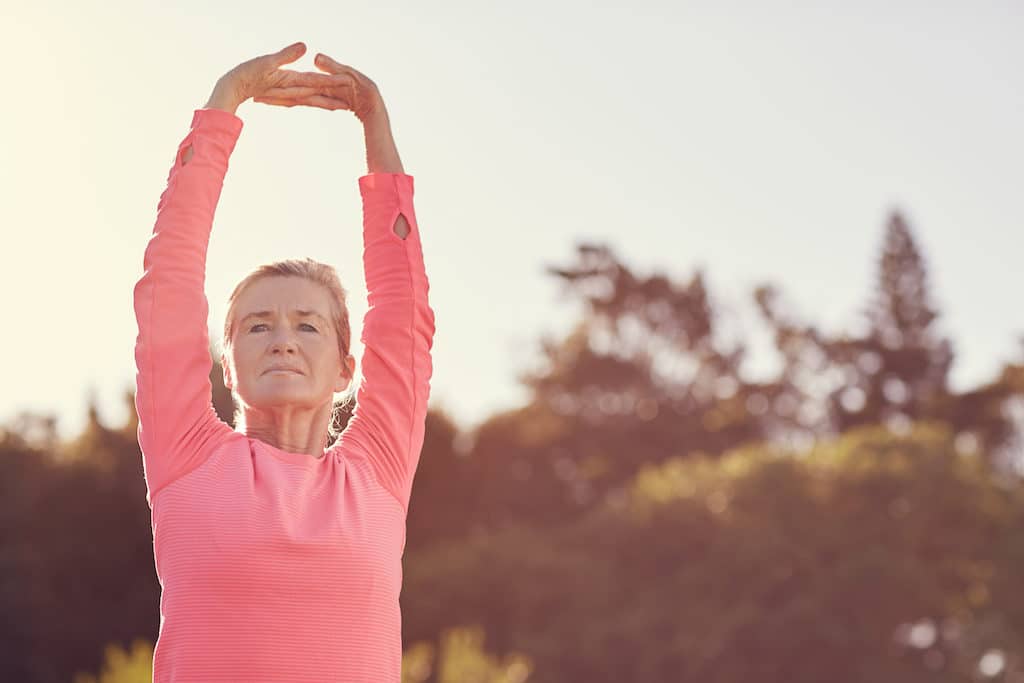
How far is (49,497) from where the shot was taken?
22.6m

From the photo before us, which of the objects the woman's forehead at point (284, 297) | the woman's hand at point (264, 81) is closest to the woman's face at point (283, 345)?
the woman's forehead at point (284, 297)

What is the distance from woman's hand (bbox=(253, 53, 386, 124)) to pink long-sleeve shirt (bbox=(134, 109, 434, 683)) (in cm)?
19

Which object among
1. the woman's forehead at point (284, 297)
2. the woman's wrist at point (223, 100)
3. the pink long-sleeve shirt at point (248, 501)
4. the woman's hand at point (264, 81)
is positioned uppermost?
the woman's hand at point (264, 81)

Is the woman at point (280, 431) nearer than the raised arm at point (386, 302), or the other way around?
the woman at point (280, 431)

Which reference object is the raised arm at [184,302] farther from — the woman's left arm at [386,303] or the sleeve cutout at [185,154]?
the woman's left arm at [386,303]

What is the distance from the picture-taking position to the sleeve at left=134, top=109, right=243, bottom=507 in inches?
95.0

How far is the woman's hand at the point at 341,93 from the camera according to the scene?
2.81 m

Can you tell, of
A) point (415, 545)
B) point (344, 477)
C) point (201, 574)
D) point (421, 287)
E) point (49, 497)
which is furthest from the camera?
point (415, 545)

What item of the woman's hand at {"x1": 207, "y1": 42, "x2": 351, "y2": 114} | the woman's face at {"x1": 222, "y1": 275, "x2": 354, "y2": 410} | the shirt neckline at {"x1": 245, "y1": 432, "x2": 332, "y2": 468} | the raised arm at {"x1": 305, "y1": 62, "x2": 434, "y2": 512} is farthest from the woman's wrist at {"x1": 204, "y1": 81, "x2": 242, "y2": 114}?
the shirt neckline at {"x1": 245, "y1": 432, "x2": 332, "y2": 468}

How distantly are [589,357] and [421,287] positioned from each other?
3533cm

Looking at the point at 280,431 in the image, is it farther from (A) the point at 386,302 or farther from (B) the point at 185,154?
(B) the point at 185,154

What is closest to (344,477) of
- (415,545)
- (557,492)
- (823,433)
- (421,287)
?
(421,287)

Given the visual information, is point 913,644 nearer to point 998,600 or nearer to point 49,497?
point 998,600

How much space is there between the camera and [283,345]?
250 centimetres
